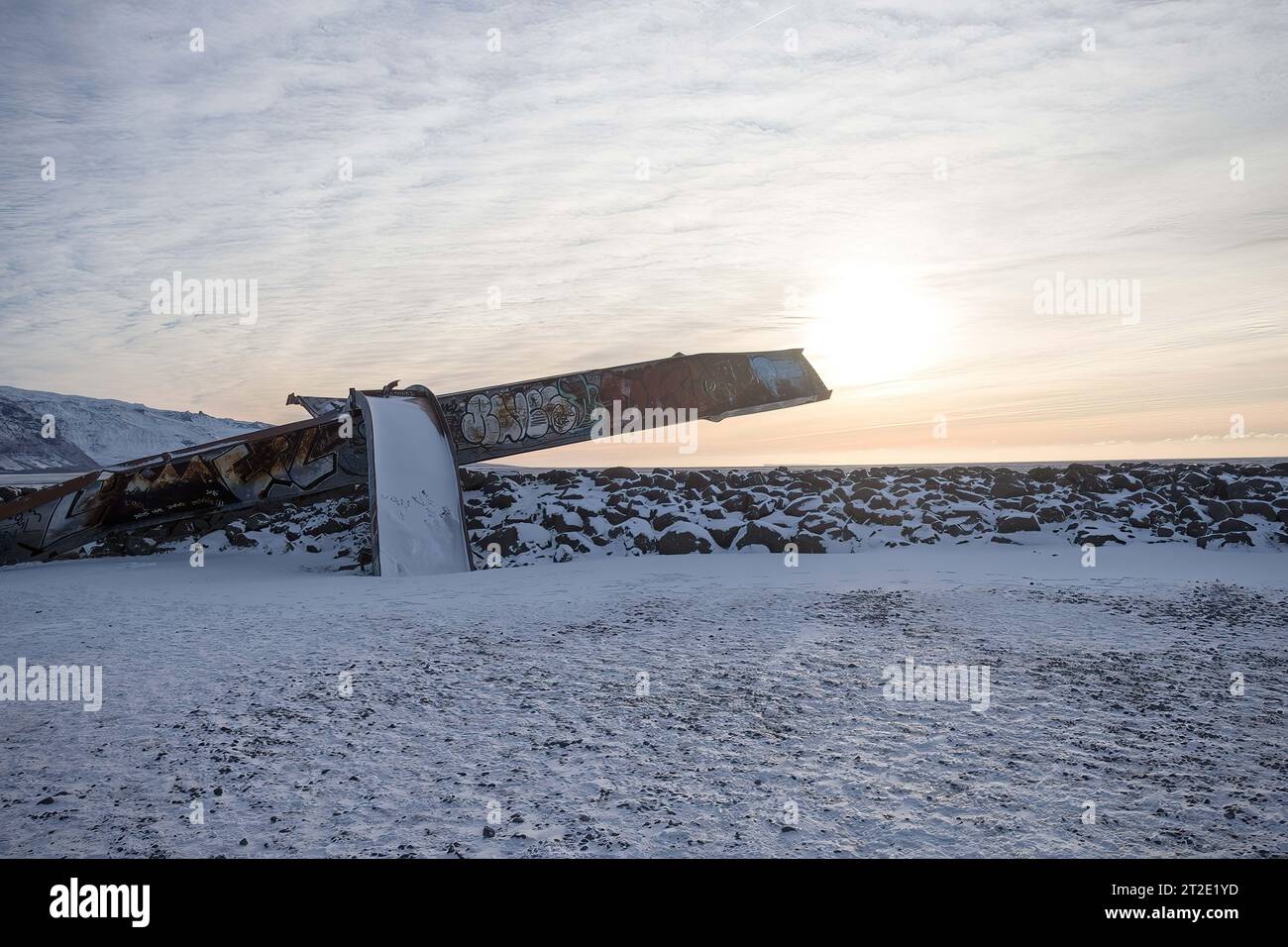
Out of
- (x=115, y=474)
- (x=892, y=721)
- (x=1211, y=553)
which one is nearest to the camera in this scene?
(x=892, y=721)

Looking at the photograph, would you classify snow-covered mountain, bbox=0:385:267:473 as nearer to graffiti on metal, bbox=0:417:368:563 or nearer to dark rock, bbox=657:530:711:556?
graffiti on metal, bbox=0:417:368:563

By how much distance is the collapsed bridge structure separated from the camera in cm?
1025

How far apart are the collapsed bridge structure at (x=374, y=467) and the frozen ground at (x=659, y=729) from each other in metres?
2.99

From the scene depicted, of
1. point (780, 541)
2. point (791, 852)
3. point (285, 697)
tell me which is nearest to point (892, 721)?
point (791, 852)

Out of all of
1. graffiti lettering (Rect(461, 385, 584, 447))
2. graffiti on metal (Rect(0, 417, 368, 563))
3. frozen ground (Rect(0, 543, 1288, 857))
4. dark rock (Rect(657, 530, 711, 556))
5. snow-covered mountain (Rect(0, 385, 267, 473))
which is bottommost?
frozen ground (Rect(0, 543, 1288, 857))

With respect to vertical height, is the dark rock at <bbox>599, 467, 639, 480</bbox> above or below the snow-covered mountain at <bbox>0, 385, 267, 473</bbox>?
below

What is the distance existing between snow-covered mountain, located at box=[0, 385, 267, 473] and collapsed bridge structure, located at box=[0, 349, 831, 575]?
35.4 meters

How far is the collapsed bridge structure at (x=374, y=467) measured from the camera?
10250 millimetres

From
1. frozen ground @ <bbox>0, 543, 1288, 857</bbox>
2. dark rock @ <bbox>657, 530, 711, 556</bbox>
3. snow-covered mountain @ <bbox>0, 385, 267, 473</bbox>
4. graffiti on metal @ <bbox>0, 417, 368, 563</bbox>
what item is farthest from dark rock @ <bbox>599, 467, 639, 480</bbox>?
snow-covered mountain @ <bbox>0, 385, 267, 473</bbox>

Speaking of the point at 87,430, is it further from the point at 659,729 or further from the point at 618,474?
the point at 659,729

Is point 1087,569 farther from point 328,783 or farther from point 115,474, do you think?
point 115,474

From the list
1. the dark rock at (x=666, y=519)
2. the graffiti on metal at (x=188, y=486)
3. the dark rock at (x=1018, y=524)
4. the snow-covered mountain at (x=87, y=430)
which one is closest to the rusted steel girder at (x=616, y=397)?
the graffiti on metal at (x=188, y=486)

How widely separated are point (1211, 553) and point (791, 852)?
9.57 m
